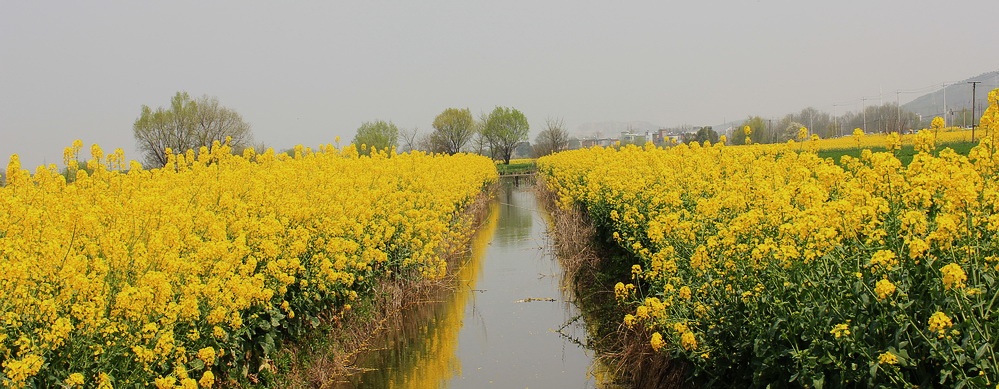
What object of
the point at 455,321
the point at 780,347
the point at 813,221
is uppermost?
the point at 813,221

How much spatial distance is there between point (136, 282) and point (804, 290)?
4.34 m

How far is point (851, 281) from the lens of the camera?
439 cm

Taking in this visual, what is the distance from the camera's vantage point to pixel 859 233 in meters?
5.03

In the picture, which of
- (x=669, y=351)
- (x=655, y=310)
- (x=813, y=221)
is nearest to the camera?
(x=813, y=221)

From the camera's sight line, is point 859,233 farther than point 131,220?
No

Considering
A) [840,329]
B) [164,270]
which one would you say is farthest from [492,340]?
[840,329]

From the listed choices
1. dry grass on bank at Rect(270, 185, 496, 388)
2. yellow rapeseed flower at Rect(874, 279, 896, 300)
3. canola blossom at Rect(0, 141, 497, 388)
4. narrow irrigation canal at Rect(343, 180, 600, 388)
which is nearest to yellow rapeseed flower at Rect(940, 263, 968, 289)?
yellow rapeseed flower at Rect(874, 279, 896, 300)

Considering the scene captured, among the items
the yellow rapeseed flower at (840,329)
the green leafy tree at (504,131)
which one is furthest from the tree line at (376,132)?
the yellow rapeseed flower at (840,329)

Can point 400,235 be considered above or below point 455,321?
above

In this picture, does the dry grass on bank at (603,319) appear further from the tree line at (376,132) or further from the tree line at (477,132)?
the tree line at (477,132)

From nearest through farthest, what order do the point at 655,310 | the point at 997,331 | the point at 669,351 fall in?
the point at 997,331 → the point at 655,310 → the point at 669,351

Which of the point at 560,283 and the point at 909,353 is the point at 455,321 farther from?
the point at 909,353

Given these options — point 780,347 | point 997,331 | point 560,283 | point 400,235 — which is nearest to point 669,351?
point 780,347

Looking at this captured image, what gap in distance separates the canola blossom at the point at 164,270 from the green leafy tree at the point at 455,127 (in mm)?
86884
